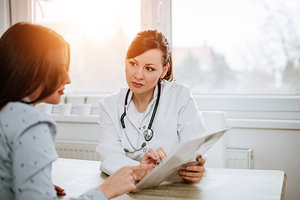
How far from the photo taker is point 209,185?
3.99ft

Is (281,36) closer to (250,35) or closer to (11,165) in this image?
(250,35)

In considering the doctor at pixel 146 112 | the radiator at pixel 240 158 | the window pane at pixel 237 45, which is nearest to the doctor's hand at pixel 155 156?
the doctor at pixel 146 112

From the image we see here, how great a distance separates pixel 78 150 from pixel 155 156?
148 centimetres

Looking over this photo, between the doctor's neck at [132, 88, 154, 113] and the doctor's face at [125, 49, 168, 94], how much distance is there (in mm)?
103

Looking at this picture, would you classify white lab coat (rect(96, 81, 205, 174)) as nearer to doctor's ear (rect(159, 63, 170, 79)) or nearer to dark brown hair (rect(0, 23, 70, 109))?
doctor's ear (rect(159, 63, 170, 79))

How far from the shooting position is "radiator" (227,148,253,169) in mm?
2207

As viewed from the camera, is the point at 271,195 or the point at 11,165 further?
the point at 271,195

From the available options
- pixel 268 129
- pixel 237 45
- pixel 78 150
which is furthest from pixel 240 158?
pixel 78 150

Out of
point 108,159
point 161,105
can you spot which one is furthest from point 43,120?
point 161,105

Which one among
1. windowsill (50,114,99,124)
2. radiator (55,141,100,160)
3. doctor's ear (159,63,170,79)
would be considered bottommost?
radiator (55,141,100,160)

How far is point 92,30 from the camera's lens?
2857 mm

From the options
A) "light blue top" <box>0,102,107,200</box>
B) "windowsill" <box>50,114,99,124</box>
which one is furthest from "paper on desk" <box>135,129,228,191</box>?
"windowsill" <box>50,114,99,124</box>

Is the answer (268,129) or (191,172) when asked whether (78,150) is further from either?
(191,172)

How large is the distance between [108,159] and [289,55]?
4.95 ft
